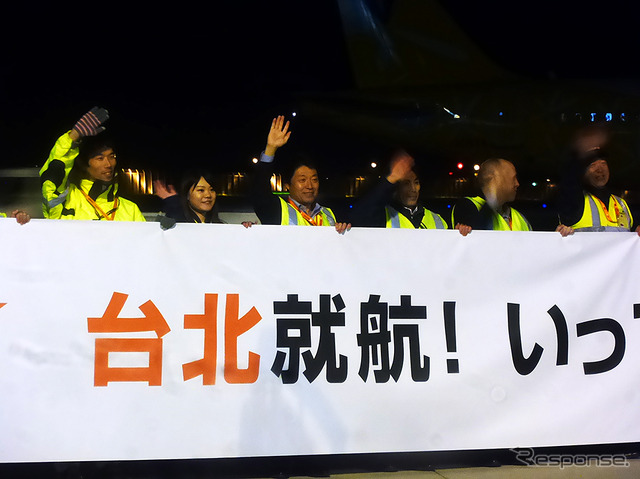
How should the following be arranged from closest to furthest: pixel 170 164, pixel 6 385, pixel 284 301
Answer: pixel 6 385
pixel 284 301
pixel 170 164

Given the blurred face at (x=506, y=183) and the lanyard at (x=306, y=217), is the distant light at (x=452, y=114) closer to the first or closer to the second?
the blurred face at (x=506, y=183)

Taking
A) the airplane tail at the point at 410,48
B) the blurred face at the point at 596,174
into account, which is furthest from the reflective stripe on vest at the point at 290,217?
the airplane tail at the point at 410,48

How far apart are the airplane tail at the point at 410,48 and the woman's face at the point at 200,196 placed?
4.61 metres

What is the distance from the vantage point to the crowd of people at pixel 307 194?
3.31 m

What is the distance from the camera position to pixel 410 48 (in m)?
8.27

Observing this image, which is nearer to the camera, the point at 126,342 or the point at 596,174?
the point at 126,342

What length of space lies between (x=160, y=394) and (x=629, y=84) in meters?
9.90

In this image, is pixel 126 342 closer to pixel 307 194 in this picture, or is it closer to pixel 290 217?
pixel 290 217

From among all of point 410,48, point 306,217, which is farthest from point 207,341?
point 410,48

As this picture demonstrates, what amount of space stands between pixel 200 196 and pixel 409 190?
1378 millimetres

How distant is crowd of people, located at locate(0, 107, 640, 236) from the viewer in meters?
3.31

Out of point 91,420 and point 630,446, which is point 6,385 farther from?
point 630,446

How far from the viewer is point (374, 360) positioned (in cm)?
299

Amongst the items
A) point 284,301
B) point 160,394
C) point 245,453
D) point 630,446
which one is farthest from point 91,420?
point 630,446
